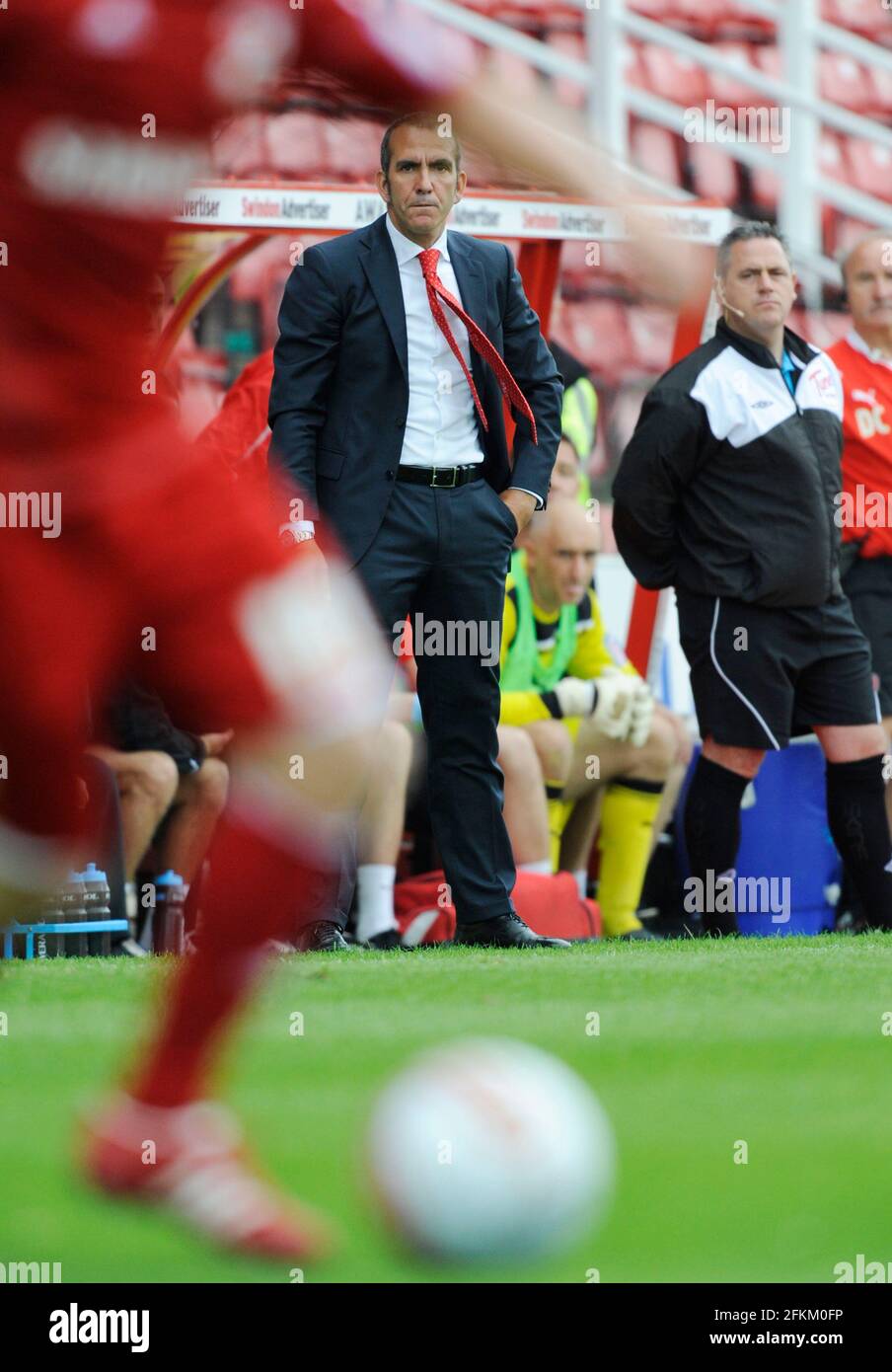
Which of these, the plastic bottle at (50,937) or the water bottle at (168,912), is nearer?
the plastic bottle at (50,937)

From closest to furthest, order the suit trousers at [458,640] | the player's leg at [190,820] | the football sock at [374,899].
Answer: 1. the suit trousers at [458,640]
2. the football sock at [374,899]
3. the player's leg at [190,820]

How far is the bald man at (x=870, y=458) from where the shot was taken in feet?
26.9

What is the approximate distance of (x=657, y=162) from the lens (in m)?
16.0

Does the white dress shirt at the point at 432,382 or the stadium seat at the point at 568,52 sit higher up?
the stadium seat at the point at 568,52

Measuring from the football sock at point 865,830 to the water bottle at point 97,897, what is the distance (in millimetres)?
2383

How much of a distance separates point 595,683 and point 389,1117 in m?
5.27

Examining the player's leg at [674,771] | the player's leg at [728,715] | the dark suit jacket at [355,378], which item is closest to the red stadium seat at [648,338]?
the player's leg at [674,771]

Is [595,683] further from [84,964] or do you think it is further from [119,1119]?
[119,1119]

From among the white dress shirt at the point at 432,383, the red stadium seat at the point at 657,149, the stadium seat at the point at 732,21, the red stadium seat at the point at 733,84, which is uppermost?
the stadium seat at the point at 732,21

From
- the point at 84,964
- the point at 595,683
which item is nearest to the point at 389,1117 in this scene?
the point at 84,964

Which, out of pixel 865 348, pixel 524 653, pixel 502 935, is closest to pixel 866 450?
pixel 865 348

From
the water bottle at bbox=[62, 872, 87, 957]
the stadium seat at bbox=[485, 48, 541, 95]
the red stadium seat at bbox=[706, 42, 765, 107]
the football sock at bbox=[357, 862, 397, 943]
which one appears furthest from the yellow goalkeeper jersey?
the red stadium seat at bbox=[706, 42, 765, 107]

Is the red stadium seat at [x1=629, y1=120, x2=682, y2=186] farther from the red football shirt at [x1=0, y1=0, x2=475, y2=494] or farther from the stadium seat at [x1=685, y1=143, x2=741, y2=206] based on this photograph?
the red football shirt at [x1=0, y1=0, x2=475, y2=494]

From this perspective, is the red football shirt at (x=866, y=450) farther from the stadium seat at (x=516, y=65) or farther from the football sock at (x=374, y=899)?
the stadium seat at (x=516, y=65)
